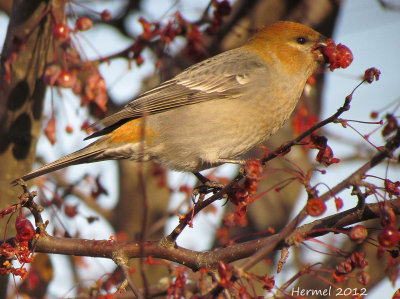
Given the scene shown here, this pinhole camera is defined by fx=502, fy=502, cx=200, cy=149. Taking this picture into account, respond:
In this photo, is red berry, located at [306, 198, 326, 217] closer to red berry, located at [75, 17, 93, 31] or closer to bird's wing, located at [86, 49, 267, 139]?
bird's wing, located at [86, 49, 267, 139]

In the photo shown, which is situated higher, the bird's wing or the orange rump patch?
the bird's wing

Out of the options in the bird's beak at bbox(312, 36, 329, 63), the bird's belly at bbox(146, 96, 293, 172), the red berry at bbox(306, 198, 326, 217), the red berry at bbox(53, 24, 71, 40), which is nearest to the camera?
the red berry at bbox(306, 198, 326, 217)

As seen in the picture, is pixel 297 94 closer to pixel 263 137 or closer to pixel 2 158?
pixel 263 137

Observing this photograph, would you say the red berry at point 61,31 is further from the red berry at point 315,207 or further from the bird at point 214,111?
the red berry at point 315,207

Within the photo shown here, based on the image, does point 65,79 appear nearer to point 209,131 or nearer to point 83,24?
point 83,24

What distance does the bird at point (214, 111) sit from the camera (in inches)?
163

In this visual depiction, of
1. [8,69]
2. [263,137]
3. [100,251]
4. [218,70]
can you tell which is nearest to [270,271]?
[263,137]

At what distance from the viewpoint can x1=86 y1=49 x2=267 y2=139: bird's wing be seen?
171 inches

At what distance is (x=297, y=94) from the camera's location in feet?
14.4

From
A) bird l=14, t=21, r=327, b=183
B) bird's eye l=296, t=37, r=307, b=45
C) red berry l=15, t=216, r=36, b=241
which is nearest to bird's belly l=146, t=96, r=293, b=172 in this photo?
bird l=14, t=21, r=327, b=183

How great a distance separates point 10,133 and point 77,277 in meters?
2.45

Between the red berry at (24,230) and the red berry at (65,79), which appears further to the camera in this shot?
the red berry at (65,79)

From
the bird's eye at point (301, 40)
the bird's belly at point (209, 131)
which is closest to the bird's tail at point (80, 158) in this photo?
the bird's belly at point (209, 131)

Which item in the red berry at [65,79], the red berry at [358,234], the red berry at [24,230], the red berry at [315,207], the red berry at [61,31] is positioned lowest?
the red berry at [358,234]
